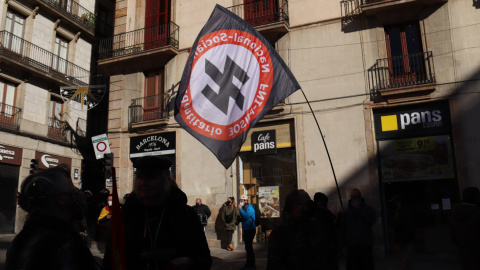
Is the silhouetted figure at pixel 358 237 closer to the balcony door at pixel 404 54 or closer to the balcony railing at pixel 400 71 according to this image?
the balcony railing at pixel 400 71

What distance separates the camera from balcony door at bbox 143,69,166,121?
15805 mm

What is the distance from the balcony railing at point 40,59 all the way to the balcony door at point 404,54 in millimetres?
16875

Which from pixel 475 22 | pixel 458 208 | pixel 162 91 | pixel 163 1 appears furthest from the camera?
pixel 163 1

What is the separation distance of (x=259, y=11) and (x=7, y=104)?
1318 cm

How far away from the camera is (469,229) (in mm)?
4832

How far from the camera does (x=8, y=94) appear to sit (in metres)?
19.1

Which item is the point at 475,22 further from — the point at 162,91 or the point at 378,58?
the point at 162,91

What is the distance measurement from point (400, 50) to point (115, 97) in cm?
1158

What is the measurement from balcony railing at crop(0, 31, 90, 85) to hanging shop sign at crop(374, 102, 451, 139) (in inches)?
666

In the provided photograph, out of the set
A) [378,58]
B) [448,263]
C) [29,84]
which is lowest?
[448,263]

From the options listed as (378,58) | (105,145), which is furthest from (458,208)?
(105,145)

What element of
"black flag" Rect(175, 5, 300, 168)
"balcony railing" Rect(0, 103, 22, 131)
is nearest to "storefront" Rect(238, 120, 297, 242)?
"black flag" Rect(175, 5, 300, 168)

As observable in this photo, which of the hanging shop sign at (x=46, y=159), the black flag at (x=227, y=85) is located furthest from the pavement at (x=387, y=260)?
the hanging shop sign at (x=46, y=159)

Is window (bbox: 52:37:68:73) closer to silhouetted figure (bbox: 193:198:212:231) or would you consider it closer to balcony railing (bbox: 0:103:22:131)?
balcony railing (bbox: 0:103:22:131)
